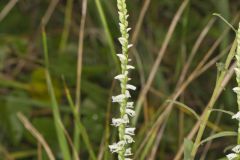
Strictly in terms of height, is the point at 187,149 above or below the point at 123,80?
below

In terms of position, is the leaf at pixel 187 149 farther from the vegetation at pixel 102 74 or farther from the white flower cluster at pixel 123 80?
the vegetation at pixel 102 74

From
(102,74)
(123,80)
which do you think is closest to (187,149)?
(123,80)

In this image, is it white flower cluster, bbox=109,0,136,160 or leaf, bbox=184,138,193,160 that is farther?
leaf, bbox=184,138,193,160

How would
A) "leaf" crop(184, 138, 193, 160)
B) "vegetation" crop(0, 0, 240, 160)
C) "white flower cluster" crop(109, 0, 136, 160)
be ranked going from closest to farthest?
1. "white flower cluster" crop(109, 0, 136, 160)
2. "leaf" crop(184, 138, 193, 160)
3. "vegetation" crop(0, 0, 240, 160)

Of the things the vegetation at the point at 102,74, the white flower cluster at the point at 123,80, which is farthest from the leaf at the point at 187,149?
the vegetation at the point at 102,74

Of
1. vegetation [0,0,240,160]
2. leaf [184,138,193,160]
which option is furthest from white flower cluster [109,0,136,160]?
vegetation [0,0,240,160]

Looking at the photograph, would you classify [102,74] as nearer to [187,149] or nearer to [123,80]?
[187,149]

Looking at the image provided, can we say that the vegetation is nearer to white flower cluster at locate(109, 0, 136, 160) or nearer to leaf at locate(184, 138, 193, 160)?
leaf at locate(184, 138, 193, 160)

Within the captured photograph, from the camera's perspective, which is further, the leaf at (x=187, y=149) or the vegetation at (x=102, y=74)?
the vegetation at (x=102, y=74)

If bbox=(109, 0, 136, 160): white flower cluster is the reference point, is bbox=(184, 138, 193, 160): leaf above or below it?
below

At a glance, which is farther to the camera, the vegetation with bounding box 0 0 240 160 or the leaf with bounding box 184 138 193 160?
the vegetation with bounding box 0 0 240 160

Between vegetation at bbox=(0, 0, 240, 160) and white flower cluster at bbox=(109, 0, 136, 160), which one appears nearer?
white flower cluster at bbox=(109, 0, 136, 160)

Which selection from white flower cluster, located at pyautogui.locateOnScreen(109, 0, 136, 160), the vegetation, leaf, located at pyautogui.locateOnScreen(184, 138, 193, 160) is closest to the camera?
white flower cluster, located at pyautogui.locateOnScreen(109, 0, 136, 160)

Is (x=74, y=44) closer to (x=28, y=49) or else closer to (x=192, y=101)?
(x=28, y=49)
